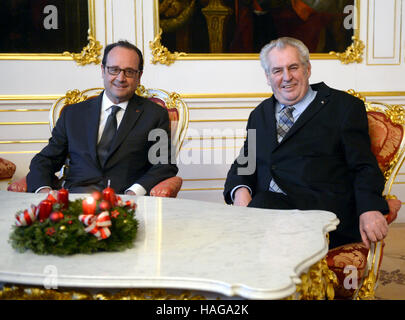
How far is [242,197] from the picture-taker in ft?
8.91

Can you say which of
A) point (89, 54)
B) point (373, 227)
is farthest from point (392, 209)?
point (89, 54)

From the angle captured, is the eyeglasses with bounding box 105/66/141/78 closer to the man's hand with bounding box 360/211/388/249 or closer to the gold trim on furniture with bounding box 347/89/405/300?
the gold trim on furniture with bounding box 347/89/405/300

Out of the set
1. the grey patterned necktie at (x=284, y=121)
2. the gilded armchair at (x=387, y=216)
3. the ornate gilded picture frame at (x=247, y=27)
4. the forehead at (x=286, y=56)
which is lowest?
the gilded armchair at (x=387, y=216)

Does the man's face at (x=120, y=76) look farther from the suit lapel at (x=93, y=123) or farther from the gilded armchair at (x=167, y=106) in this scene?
the gilded armchair at (x=167, y=106)

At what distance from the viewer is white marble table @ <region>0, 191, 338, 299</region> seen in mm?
1408

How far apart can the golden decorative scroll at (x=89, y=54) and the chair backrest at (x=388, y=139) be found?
3.00m

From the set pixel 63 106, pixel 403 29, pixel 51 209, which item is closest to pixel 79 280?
pixel 51 209

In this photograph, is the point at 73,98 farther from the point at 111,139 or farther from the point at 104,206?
the point at 104,206

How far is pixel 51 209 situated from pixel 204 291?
61cm

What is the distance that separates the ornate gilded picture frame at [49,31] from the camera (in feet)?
15.8

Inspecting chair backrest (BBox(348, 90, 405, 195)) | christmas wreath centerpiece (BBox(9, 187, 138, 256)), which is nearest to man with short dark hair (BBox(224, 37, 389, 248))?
chair backrest (BBox(348, 90, 405, 195))

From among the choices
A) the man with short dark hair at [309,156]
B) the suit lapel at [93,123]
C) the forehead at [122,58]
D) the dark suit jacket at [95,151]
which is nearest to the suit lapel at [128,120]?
the dark suit jacket at [95,151]

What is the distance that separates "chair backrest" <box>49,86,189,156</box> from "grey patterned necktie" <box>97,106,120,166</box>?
406mm

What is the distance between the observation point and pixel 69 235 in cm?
160
